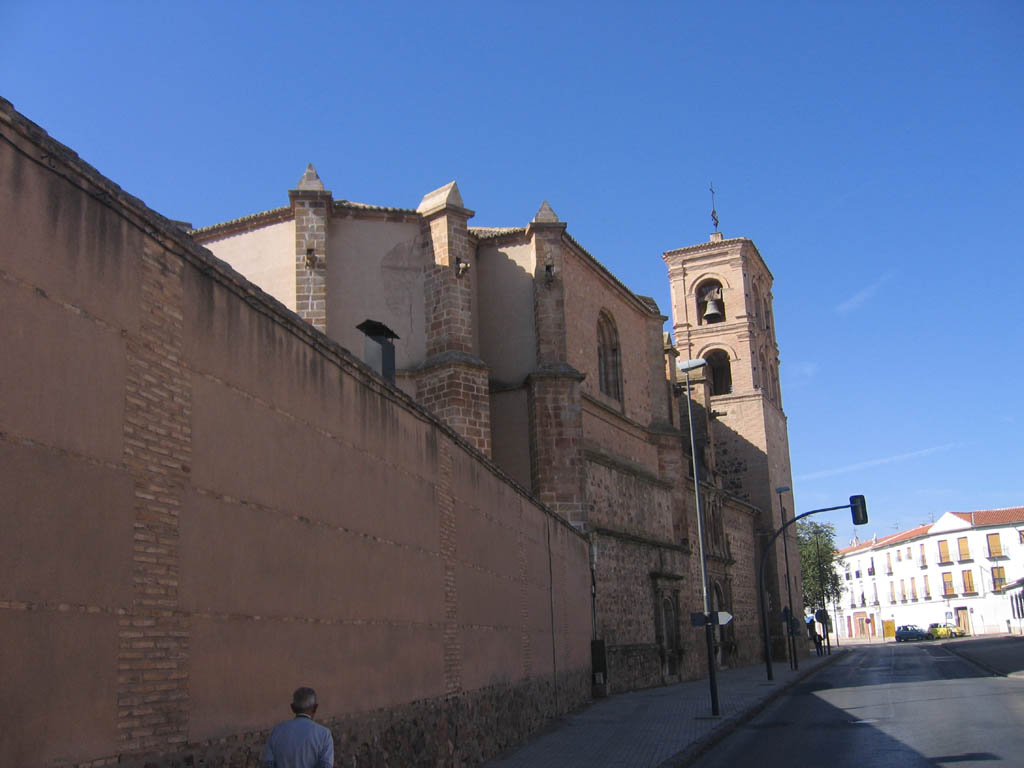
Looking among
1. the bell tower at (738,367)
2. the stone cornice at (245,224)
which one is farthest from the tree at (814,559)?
the stone cornice at (245,224)

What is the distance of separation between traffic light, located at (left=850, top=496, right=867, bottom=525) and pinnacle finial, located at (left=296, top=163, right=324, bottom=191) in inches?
602

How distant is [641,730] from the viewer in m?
15.3

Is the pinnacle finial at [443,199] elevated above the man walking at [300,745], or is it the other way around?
the pinnacle finial at [443,199]

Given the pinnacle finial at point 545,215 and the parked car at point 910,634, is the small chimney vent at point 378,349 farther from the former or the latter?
the parked car at point 910,634

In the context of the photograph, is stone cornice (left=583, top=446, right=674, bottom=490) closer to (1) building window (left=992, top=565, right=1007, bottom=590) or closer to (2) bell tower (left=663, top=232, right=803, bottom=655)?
(2) bell tower (left=663, top=232, right=803, bottom=655)

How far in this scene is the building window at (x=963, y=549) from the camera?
7994 centimetres

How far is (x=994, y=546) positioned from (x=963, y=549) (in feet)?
8.42

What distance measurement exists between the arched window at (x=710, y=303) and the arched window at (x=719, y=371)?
1.58 metres

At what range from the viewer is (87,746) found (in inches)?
194

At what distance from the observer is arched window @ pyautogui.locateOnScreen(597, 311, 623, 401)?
97.9 ft

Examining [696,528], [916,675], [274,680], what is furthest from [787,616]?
[274,680]

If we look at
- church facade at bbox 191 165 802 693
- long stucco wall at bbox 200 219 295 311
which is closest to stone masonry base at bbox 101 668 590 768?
church facade at bbox 191 165 802 693

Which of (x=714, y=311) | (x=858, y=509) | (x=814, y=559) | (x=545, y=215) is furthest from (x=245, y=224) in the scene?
(x=814, y=559)

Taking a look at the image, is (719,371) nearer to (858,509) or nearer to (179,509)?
(858,509)
